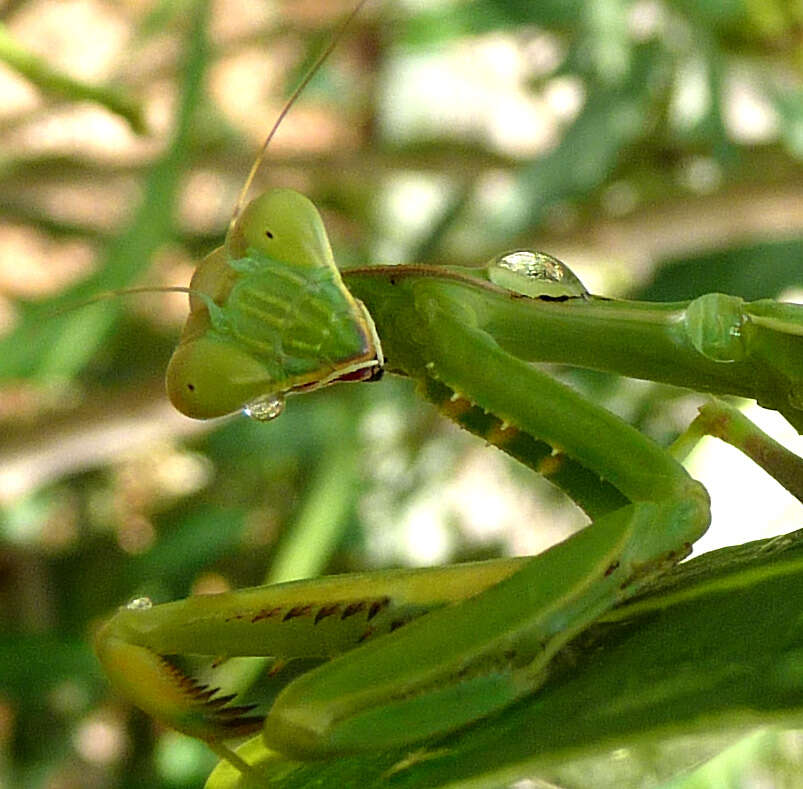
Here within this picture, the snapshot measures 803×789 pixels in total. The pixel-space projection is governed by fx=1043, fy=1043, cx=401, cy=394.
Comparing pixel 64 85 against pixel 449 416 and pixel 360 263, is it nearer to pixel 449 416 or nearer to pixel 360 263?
pixel 449 416

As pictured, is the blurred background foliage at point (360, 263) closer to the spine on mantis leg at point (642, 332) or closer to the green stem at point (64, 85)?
the spine on mantis leg at point (642, 332)

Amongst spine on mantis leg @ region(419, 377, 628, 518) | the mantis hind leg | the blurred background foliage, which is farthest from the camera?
the blurred background foliage

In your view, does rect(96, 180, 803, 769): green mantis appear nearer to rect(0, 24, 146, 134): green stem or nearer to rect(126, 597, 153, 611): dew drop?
rect(126, 597, 153, 611): dew drop

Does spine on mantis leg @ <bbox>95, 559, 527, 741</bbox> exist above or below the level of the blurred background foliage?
below

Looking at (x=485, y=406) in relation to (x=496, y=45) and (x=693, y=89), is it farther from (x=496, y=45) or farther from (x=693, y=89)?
(x=496, y=45)

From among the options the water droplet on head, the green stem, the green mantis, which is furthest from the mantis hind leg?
the green stem

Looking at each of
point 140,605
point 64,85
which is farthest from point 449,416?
point 64,85

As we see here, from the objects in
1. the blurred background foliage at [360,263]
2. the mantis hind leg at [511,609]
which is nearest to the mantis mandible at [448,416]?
the mantis hind leg at [511,609]
